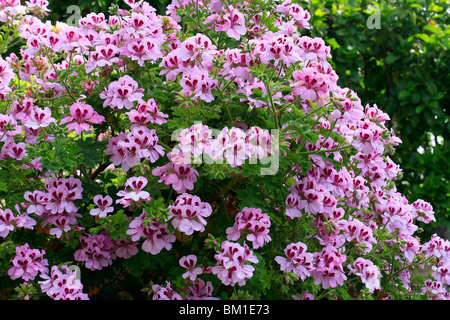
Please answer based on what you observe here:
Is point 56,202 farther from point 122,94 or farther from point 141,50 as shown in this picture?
point 141,50

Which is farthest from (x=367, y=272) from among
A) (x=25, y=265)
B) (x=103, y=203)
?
(x=25, y=265)

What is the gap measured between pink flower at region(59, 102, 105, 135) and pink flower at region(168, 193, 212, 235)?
473 millimetres

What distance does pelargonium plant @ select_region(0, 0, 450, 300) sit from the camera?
1.93 meters

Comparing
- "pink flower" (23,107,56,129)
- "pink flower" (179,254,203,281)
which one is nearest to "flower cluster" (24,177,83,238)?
"pink flower" (23,107,56,129)

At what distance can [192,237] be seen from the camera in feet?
7.68

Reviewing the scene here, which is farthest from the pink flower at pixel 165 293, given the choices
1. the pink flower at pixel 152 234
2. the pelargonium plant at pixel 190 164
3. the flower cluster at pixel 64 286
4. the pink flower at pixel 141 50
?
the pink flower at pixel 141 50

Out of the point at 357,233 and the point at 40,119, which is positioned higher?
the point at 40,119

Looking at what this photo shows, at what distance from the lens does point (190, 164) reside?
191 cm

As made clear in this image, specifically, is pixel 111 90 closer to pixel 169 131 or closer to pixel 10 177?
pixel 169 131

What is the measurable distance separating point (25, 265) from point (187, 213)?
673mm

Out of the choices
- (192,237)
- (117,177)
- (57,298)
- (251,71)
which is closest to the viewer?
(57,298)

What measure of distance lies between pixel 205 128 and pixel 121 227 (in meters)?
0.49

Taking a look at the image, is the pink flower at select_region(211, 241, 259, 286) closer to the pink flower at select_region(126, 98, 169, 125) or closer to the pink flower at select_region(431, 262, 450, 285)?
the pink flower at select_region(126, 98, 169, 125)

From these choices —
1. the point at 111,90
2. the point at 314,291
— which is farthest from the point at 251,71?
the point at 314,291
